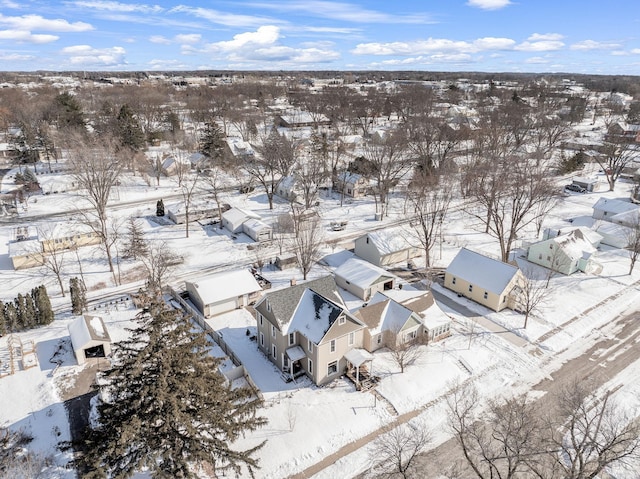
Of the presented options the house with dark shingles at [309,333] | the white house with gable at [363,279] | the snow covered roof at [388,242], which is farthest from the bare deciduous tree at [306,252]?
the house with dark shingles at [309,333]

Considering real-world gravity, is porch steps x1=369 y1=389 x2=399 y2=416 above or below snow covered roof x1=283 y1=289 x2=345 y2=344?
below

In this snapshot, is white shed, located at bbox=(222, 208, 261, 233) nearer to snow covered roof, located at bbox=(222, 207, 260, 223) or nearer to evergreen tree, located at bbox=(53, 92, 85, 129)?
snow covered roof, located at bbox=(222, 207, 260, 223)

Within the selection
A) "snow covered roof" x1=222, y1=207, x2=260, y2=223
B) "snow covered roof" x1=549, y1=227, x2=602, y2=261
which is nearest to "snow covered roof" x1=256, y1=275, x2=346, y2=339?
"snow covered roof" x1=222, y1=207, x2=260, y2=223

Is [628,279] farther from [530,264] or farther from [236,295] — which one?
[236,295]

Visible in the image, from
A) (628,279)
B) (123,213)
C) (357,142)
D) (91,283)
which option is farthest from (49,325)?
(357,142)

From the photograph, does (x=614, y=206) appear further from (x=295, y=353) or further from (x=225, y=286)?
(x=225, y=286)

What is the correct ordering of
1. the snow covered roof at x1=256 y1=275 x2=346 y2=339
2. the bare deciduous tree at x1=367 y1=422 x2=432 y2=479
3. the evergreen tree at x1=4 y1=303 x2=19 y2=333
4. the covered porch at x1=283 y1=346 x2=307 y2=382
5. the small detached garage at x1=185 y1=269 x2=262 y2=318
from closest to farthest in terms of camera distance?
the bare deciduous tree at x1=367 y1=422 x2=432 y2=479 < the covered porch at x1=283 y1=346 x2=307 y2=382 < the snow covered roof at x1=256 y1=275 x2=346 y2=339 < the evergreen tree at x1=4 y1=303 x2=19 y2=333 < the small detached garage at x1=185 y1=269 x2=262 y2=318
